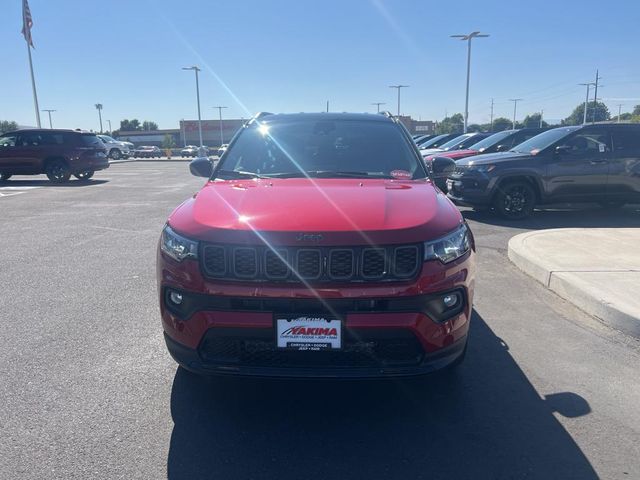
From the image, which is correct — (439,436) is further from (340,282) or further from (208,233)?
(208,233)

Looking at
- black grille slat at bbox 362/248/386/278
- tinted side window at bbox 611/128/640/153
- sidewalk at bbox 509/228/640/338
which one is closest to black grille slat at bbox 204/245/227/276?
black grille slat at bbox 362/248/386/278

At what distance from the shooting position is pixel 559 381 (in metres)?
3.48

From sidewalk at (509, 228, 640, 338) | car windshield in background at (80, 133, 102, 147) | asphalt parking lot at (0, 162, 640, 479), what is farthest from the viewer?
car windshield in background at (80, 133, 102, 147)

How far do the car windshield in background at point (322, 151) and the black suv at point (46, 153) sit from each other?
15885mm

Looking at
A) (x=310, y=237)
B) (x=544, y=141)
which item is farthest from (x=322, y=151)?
(x=544, y=141)

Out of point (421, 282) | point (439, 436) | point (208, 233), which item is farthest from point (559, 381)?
point (208, 233)

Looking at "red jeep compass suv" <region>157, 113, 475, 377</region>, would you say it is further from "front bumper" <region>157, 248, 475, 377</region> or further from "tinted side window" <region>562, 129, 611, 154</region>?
A: "tinted side window" <region>562, 129, 611, 154</region>

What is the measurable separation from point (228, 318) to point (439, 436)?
1346 millimetres

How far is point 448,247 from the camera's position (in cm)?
284

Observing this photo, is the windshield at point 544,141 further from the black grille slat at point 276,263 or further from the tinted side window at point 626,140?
the black grille slat at point 276,263

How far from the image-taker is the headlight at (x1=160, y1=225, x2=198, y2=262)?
2.81 meters

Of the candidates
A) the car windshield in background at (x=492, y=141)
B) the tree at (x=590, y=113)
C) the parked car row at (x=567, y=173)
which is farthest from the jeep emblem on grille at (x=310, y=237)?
the tree at (x=590, y=113)

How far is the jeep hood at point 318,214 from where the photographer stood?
2.71m

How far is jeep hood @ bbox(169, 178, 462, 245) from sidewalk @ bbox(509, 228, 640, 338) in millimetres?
2250
